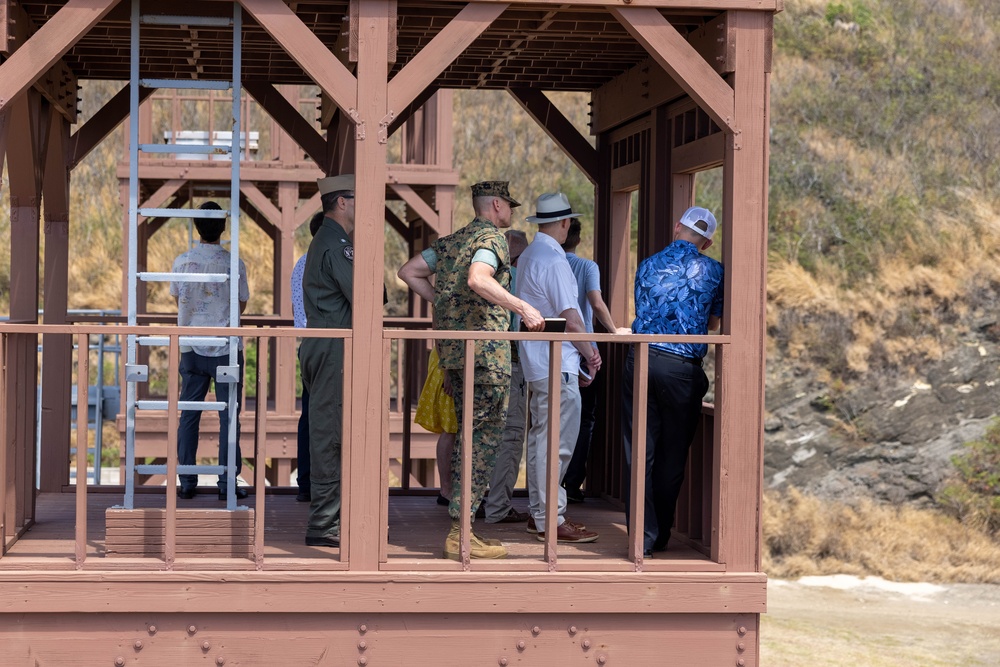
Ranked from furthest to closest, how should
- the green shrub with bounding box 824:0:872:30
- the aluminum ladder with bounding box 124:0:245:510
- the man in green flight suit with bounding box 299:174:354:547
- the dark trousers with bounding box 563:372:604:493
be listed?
the green shrub with bounding box 824:0:872:30, the dark trousers with bounding box 563:372:604:493, the man in green flight suit with bounding box 299:174:354:547, the aluminum ladder with bounding box 124:0:245:510

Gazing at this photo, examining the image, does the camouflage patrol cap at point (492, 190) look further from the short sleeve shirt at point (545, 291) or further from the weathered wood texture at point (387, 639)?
the weathered wood texture at point (387, 639)

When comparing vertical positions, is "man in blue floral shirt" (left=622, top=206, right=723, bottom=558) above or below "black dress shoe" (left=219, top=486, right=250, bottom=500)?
above

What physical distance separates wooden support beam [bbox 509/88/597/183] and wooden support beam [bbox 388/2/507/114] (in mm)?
2503

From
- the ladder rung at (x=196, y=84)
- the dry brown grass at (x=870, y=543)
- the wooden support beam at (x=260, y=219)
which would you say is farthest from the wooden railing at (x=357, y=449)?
the wooden support beam at (x=260, y=219)

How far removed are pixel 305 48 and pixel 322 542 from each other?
2257 millimetres

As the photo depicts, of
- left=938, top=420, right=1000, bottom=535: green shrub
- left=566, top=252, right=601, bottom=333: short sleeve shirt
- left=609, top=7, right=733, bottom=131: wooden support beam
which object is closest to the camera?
left=609, top=7, right=733, bottom=131: wooden support beam

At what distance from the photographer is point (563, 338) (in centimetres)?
536

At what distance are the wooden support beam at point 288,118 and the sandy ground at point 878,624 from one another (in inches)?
261

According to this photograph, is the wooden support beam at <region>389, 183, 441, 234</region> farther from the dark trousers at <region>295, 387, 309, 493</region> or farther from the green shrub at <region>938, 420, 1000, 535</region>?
the green shrub at <region>938, 420, 1000, 535</region>

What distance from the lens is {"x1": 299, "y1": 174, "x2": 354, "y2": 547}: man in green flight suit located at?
5.80 meters

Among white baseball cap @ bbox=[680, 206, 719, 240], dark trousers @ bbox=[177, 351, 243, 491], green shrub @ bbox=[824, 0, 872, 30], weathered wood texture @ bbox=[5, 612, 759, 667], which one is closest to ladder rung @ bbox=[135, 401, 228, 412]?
weathered wood texture @ bbox=[5, 612, 759, 667]

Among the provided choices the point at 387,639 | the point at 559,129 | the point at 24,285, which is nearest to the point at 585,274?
the point at 559,129

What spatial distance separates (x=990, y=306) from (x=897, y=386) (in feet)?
6.49

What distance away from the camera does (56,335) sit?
24.7 ft
